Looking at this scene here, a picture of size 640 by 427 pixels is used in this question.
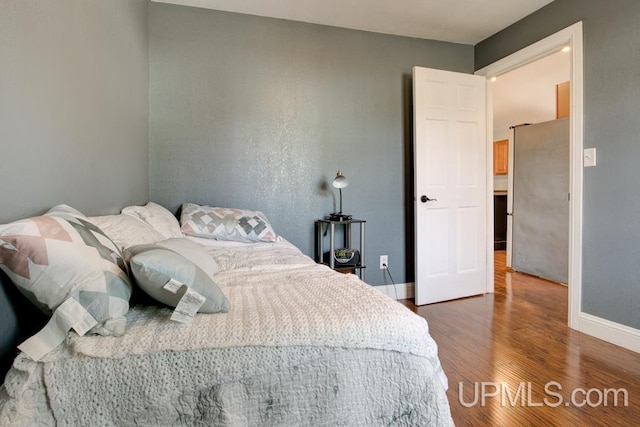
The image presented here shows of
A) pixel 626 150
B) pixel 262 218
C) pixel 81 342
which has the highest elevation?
pixel 626 150

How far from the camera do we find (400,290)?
3061mm

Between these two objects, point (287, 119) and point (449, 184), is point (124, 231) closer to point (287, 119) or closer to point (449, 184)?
point (287, 119)

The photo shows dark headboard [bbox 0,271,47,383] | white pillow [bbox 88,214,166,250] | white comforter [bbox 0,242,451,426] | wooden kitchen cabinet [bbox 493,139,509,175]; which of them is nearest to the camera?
white comforter [bbox 0,242,451,426]

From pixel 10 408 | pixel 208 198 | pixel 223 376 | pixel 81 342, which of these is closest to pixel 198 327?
pixel 223 376

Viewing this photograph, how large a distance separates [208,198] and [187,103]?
767 mm

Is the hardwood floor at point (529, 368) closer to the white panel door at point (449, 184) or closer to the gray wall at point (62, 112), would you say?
the white panel door at point (449, 184)

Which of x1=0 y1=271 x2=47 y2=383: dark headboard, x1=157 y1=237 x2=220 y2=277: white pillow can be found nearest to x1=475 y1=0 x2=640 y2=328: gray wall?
x1=157 y1=237 x2=220 y2=277: white pillow

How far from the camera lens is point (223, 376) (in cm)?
73

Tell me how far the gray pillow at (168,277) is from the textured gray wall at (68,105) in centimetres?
43

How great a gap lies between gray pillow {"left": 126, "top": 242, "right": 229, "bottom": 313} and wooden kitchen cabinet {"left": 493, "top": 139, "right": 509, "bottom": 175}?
5.85m

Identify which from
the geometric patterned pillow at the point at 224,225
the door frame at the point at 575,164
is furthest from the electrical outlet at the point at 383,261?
the door frame at the point at 575,164

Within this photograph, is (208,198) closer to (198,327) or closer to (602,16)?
(198,327)

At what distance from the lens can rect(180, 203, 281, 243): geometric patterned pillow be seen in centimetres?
216

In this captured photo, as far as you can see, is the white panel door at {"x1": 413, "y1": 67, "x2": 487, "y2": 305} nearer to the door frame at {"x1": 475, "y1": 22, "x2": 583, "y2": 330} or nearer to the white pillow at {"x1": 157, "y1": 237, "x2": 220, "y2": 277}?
the door frame at {"x1": 475, "y1": 22, "x2": 583, "y2": 330}
